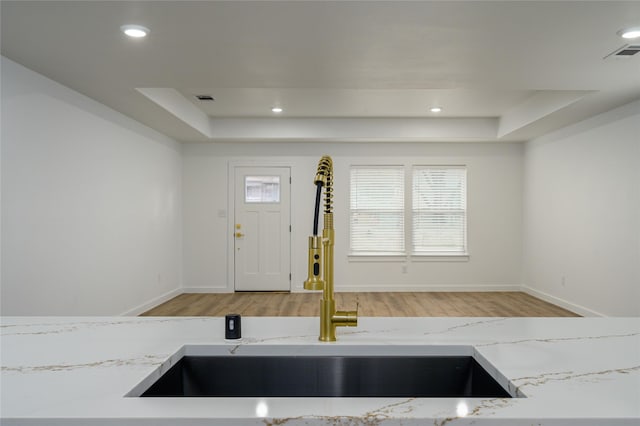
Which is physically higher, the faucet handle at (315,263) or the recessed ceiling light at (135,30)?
the recessed ceiling light at (135,30)

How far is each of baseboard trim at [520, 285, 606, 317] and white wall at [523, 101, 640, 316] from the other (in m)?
0.01

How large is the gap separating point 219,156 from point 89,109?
2794 mm

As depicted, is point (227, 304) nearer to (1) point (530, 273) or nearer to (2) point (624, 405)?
(1) point (530, 273)

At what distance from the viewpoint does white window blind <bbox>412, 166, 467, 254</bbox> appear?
7.09 metres

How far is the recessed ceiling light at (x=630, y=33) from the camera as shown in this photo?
274 centimetres

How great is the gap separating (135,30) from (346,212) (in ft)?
15.4

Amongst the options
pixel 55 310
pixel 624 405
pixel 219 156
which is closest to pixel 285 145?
pixel 219 156

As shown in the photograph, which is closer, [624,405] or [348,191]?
[624,405]

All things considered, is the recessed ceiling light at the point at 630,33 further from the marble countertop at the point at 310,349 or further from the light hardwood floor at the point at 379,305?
the light hardwood floor at the point at 379,305

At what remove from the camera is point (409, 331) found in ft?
4.34

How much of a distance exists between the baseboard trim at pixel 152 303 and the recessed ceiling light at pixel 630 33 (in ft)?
16.8

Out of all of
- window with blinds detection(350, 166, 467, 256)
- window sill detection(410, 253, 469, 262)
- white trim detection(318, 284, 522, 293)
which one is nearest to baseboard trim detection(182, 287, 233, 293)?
white trim detection(318, 284, 522, 293)

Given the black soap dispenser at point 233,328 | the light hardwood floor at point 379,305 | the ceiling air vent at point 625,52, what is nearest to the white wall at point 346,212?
the light hardwood floor at point 379,305

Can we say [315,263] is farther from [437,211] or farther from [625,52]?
[437,211]
